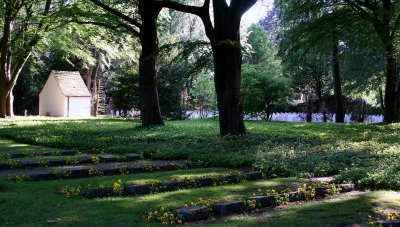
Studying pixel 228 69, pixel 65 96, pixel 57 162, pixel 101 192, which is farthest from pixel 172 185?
pixel 65 96

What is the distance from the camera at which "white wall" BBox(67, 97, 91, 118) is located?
3946 cm

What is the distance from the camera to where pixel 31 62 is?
122 feet

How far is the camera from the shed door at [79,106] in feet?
→ 129

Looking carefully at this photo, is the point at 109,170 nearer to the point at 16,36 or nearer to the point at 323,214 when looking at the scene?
the point at 323,214

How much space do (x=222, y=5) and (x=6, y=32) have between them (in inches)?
700

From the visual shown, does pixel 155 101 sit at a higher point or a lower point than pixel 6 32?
lower

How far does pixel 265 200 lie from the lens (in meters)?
6.36

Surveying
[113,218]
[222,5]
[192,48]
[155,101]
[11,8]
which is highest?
[11,8]

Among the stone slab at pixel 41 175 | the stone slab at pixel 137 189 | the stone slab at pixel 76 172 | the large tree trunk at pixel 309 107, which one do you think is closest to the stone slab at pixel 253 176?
the stone slab at pixel 137 189

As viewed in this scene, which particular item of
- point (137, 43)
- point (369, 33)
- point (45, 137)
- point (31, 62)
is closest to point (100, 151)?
point (45, 137)

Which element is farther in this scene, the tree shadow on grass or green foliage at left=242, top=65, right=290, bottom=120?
green foliage at left=242, top=65, right=290, bottom=120

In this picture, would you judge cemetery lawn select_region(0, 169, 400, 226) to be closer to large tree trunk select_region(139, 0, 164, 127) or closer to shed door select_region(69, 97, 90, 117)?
large tree trunk select_region(139, 0, 164, 127)

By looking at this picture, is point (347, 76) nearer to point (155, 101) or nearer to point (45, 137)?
point (155, 101)

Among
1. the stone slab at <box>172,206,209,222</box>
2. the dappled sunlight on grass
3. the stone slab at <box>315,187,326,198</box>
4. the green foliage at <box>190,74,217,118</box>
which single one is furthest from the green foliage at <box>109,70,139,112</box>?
the stone slab at <box>172,206,209,222</box>
